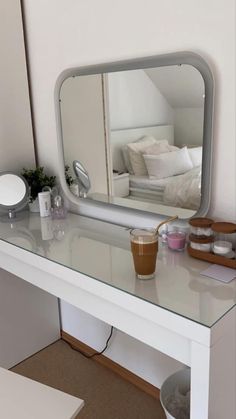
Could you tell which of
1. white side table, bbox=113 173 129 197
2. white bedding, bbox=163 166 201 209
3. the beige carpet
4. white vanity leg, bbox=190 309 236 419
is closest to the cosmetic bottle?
white side table, bbox=113 173 129 197

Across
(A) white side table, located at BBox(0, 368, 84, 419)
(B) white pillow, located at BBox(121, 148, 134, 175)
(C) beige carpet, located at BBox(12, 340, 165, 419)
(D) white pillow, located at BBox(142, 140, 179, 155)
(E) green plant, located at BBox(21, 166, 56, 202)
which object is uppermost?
(D) white pillow, located at BBox(142, 140, 179, 155)

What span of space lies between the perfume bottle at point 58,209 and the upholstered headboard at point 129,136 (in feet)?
1.25

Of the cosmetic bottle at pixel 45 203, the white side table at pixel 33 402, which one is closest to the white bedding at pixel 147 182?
the cosmetic bottle at pixel 45 203

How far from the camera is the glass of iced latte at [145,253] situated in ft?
3.63

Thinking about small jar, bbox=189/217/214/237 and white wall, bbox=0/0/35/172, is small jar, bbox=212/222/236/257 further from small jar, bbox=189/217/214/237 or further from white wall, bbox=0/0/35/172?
white wall, bbox=0/0/35/172

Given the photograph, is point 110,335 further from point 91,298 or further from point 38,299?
point 91,298

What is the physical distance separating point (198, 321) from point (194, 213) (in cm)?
50

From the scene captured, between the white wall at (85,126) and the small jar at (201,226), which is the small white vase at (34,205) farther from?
the small jar at (201,226)

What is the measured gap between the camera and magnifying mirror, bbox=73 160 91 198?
175 cm

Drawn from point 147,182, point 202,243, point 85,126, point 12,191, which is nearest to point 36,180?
point 12,191

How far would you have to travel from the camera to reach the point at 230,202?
1246 mm

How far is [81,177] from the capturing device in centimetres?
177

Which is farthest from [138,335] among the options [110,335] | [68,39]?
[68,39]

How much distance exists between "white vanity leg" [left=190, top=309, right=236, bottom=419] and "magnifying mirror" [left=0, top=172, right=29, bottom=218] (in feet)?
3.90
